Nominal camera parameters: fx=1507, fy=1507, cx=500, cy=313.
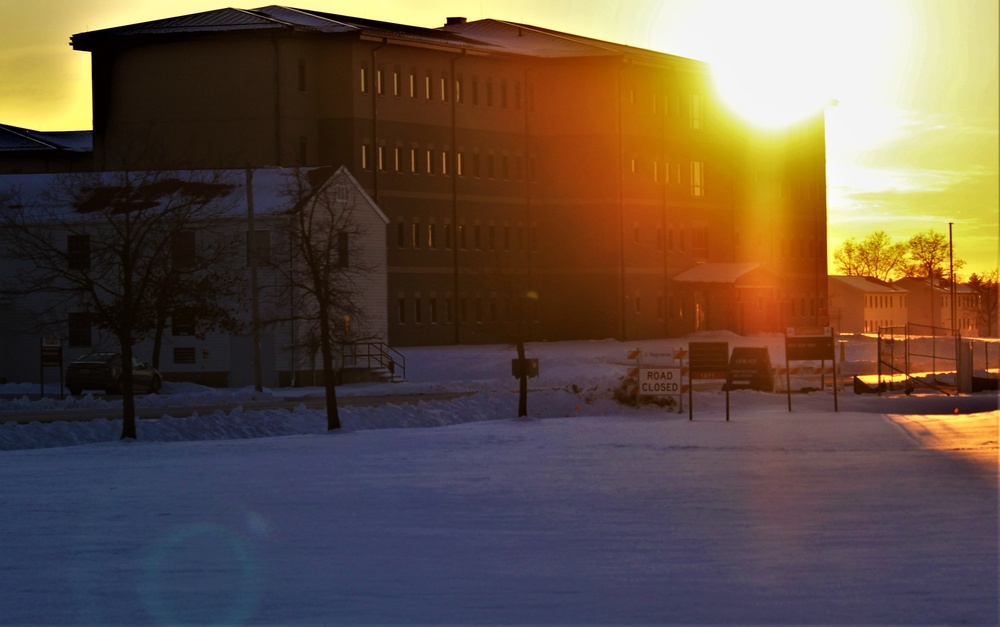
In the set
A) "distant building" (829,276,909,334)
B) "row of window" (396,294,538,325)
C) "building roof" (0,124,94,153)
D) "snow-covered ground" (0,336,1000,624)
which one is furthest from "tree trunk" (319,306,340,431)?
"distant building" (829,276,909,334)

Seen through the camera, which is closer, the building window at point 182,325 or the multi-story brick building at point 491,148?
the building window at point 182,325

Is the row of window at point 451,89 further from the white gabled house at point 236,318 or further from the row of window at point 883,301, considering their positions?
the row of window at point 883,301

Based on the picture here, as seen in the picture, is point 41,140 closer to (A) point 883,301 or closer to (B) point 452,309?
(B) point 452,309

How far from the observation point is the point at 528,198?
8875 cm

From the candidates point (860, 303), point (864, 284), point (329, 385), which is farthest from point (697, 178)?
point (864, 284)

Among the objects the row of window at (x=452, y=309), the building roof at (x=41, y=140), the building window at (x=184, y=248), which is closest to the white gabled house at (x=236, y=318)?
the building window at (x=184, y=248)

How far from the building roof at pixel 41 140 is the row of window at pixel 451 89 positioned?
2290cm

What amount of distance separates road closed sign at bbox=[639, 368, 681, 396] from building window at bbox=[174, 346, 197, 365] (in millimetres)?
26445

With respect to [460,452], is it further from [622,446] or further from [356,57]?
[356,57]

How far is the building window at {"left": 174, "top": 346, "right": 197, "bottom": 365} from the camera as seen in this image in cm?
6016

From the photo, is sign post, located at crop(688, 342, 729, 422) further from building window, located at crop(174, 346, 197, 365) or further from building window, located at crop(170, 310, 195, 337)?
building window, located at crop(174, 346, 197, 365)

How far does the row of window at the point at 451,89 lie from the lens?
8056cm

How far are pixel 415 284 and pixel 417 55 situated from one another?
12.5 m

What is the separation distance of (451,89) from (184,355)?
29.5 meters
